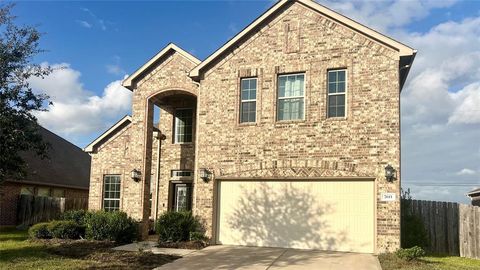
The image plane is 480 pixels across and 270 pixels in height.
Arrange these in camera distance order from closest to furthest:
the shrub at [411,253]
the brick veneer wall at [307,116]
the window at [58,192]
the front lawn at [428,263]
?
the front lawn at [428,263] → the shrub at [411,253] → the brick veneer wall at [307,116] → the window at [58,192]

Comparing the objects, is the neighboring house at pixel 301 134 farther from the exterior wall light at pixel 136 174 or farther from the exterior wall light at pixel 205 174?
the exterior wall light at pixel 136 174

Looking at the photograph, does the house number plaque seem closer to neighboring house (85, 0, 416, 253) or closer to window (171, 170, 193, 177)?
neighboring house (85, 0, 416, 253)

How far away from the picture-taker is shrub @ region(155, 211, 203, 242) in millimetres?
15555

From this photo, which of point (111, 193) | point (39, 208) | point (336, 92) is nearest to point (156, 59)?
point (111, 193)

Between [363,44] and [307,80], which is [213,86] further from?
[363,44]

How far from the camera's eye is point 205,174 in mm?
15836

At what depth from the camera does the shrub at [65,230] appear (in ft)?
54.3

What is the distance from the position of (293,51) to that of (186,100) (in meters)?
6.17

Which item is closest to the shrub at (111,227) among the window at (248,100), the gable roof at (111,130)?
the gable roof at (111,130)

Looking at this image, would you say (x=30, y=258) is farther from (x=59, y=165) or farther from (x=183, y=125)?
(x=59, y=165)

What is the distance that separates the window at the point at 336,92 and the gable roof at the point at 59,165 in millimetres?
16946

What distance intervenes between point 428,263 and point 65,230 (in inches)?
485

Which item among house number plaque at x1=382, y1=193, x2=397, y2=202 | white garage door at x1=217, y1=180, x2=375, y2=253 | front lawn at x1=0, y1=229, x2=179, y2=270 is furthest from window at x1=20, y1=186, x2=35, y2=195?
house number plaque at x1=382, y1=193, x2=397, y2=202

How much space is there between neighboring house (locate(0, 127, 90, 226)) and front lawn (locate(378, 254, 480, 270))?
53.2ft
